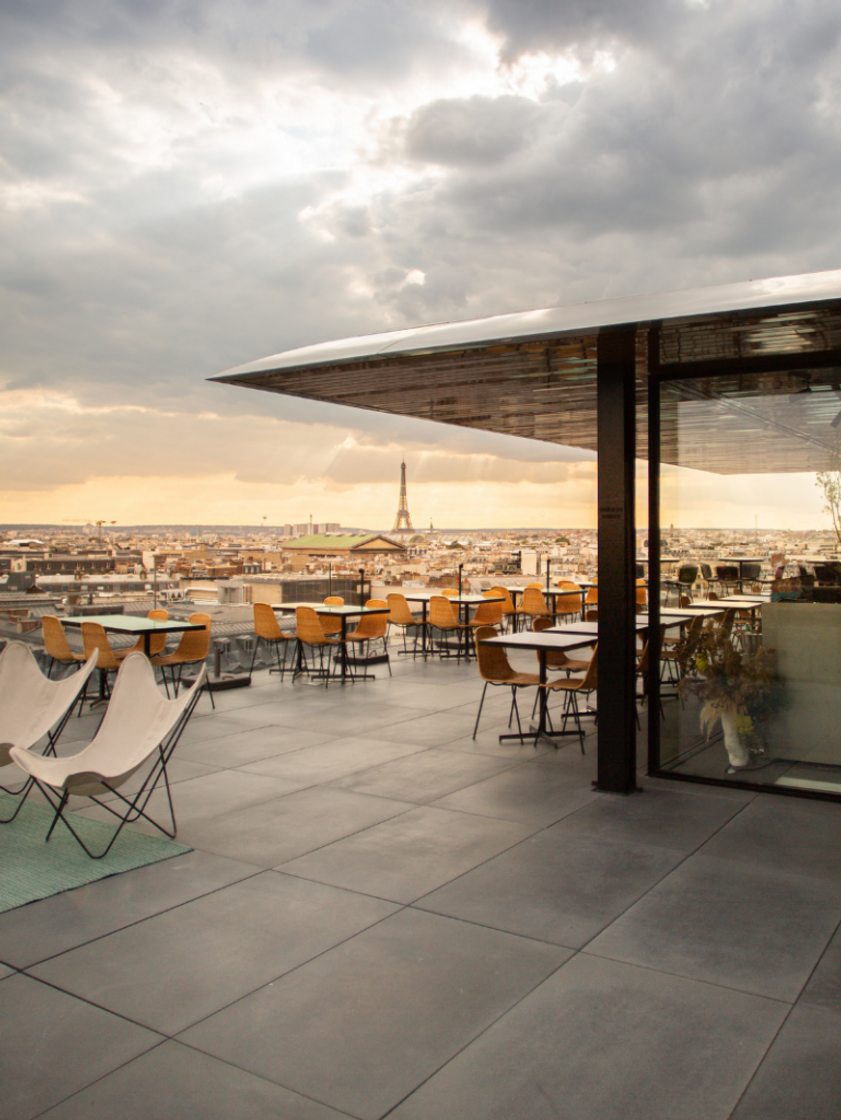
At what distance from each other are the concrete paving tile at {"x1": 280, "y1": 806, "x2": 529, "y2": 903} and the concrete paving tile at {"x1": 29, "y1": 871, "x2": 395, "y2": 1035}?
0.53ft

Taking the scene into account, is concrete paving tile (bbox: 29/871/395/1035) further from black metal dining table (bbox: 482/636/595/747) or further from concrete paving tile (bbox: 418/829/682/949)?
black metal dining table (bbox: 482/636/595/747)

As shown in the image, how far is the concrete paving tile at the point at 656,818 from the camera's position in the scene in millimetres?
4457

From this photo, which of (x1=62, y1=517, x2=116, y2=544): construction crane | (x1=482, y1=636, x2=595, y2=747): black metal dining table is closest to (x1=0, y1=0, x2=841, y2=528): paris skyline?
(x1=62, y1=517, x2=116, y2=544): construction crane

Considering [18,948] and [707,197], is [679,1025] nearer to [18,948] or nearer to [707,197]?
[18,948]

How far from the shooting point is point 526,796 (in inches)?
206

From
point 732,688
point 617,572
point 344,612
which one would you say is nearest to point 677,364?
point 617,572

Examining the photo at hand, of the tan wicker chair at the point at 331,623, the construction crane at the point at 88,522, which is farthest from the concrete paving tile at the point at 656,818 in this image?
the construction crane at the point at 88,522


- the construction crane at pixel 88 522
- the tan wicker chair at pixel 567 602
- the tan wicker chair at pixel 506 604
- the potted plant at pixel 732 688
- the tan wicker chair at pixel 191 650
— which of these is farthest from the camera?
the tan wicker chair at pixel 567 602

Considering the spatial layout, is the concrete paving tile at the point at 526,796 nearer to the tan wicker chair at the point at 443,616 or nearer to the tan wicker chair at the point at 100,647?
the tan wicker chair at the point at 100,647

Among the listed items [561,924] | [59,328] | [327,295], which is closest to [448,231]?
[327,295]

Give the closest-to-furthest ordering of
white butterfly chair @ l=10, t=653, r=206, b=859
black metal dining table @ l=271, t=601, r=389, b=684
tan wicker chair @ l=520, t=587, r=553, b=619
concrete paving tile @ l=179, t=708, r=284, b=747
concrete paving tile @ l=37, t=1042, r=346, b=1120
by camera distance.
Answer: concrete paving tile @ l=37, t=1042, r=346, b=1120 → white butterfly chair @ l=10, t=653, r=206, b=859 → concrete paving tile @ l=179, t=708, r=284, b=747 → black metal dining table @ l=271, t=601, r=389, b=684 → tan wicker chair @ l=520, t=587, r=553, b=619

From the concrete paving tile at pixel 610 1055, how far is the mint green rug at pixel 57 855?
7.15ft

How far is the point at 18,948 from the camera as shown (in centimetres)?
315

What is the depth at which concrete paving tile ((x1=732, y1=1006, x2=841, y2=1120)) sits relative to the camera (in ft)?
7.26
